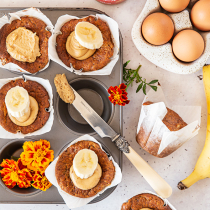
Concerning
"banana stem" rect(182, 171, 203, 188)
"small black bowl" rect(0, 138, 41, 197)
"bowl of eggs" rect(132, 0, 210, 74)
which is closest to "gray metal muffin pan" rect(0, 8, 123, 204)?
"small black bowl" rect(0, 138, 41, 197)

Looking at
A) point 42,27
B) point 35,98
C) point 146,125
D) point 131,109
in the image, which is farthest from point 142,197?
point 42,27

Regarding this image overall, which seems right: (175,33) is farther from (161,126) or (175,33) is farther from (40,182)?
(40,182)

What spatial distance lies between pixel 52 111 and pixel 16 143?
329 mm

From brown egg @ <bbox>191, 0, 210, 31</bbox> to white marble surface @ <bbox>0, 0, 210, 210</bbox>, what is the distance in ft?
1.02

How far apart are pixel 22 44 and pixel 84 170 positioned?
73 centimetres

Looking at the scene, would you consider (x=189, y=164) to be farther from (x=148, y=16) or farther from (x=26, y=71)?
(x=26, y=71)

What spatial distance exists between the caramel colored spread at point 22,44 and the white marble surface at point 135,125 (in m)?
0.36

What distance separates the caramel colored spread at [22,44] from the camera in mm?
1046

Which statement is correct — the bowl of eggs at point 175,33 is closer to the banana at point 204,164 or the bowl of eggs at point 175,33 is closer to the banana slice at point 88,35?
the banana at point 204,164

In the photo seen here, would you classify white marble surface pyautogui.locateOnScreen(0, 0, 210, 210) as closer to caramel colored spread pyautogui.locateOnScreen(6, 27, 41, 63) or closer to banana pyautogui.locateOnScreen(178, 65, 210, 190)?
banana pyautogui.locateOnScreen(178, 65, 210, 190)

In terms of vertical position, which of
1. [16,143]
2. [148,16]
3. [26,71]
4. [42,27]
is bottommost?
[16,143]

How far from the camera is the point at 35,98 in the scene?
108 centimetres

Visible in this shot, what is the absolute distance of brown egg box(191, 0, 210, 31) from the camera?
1.11 metres

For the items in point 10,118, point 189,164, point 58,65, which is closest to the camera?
point 10,118
